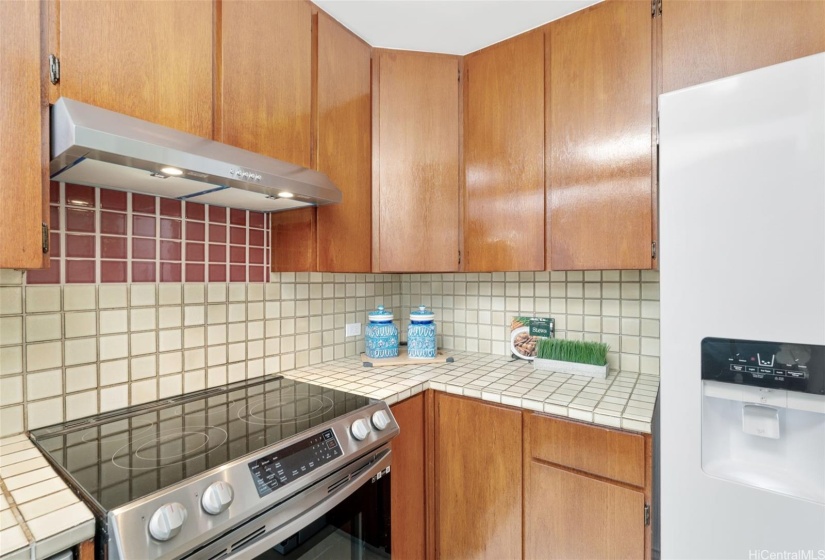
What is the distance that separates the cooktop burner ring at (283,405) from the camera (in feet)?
3.60

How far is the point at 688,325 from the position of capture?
97 cm

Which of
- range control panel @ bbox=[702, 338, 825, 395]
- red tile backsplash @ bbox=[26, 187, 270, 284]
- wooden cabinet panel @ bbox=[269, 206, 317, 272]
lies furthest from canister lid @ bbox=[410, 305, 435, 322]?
range control panel @ bbox=[702, 338, 825, 395]

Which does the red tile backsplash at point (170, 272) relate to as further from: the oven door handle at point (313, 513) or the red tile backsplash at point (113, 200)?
the oven door handle at point (313, 513)

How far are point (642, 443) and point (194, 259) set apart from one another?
5.09 ft

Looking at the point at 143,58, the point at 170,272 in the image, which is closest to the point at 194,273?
the point at 170,272

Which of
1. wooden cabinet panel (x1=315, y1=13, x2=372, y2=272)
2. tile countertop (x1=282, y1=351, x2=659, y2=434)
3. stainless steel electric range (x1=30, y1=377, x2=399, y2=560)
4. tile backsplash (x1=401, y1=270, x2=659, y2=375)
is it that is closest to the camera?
stainless steel electric range (x1=30, y1=377, x2=399, y2=560)

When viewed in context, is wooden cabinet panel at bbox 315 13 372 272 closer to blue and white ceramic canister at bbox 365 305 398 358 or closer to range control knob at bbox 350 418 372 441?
blue and white ceramic canister at bbox 365 305 398 358

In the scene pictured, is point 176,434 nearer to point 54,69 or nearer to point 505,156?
point 54,69

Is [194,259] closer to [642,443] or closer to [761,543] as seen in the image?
Answer: [642,443]

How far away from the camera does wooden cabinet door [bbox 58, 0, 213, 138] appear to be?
0.84 m

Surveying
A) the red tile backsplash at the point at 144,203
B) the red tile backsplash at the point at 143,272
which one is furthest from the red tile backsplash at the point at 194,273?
the red tile backsplash at the point at 144,203

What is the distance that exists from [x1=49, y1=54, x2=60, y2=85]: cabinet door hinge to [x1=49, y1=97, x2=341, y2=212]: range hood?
0.22ft

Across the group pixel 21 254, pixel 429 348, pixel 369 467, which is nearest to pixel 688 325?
pixel 369 467

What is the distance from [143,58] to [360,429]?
1.12m
